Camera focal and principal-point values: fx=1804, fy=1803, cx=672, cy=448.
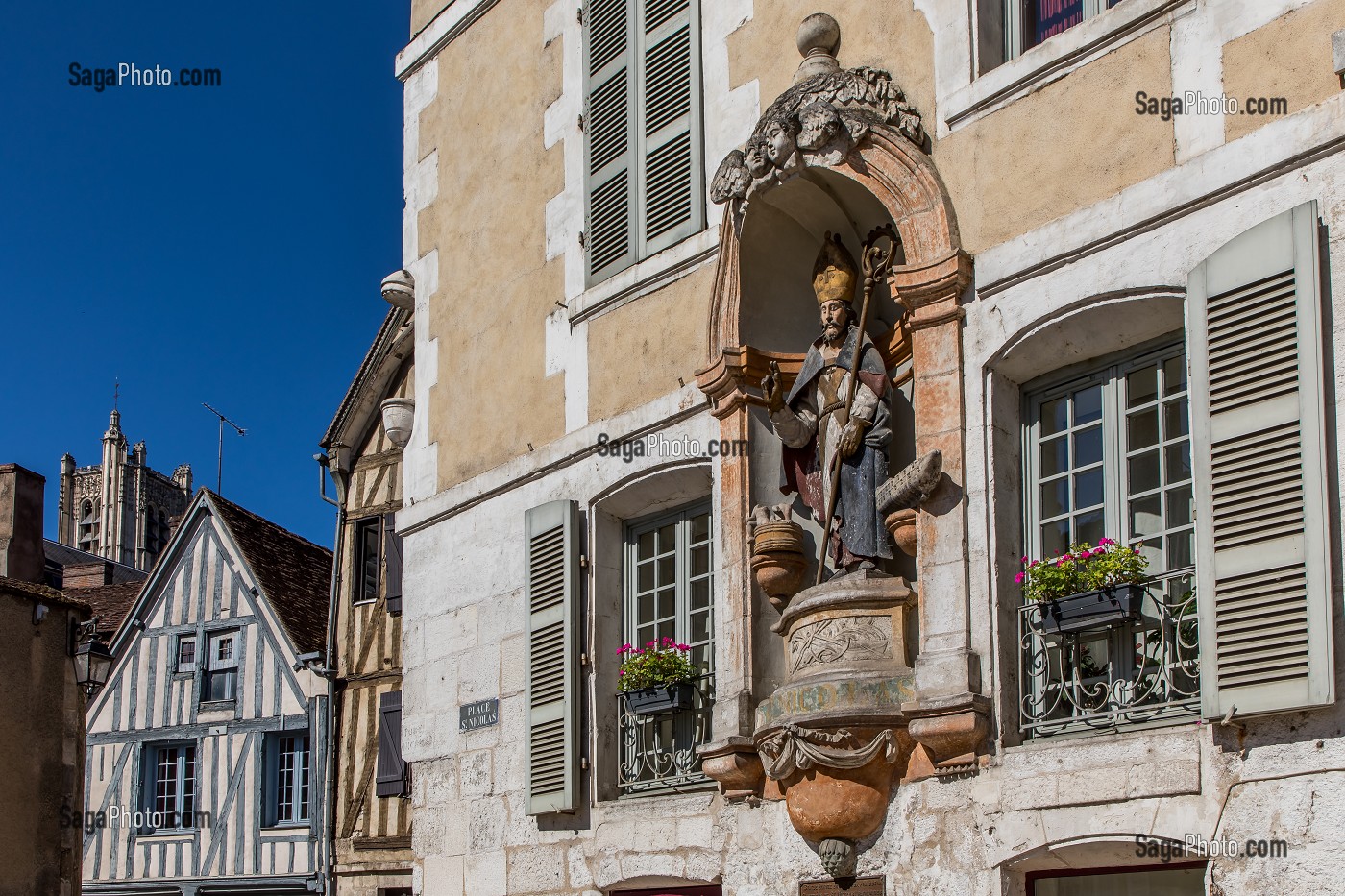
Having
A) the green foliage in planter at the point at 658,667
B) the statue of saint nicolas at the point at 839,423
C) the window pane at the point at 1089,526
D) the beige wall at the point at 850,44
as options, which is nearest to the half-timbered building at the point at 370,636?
the green foliage in planter at the point at 658,667

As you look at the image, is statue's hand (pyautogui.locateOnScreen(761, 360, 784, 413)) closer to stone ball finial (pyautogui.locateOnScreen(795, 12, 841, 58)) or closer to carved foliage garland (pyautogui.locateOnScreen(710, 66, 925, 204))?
carved foliage garland (pyautogui.locateOnScreen(710, 66, 925, 204))

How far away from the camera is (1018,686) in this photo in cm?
682

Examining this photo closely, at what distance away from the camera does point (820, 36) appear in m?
8.10

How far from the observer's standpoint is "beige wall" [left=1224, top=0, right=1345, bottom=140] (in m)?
6.06

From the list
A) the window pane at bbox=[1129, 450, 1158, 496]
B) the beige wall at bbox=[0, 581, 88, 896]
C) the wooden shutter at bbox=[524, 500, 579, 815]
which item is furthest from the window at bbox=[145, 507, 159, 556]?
the window pane at bbox=[1129, 450, 1158, 496]

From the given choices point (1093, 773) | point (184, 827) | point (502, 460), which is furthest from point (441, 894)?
point (184, 827)

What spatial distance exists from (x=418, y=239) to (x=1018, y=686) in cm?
549

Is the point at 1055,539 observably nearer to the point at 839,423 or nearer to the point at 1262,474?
the point at 839,423

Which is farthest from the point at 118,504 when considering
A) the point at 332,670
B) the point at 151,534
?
the point at 332,670

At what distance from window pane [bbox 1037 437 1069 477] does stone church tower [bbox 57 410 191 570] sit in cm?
5397

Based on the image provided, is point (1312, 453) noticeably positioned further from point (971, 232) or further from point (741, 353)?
point (741, 353)

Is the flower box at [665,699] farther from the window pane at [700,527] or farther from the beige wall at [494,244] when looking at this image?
the beige wall at [494,244]

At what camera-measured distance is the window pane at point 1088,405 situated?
7.00 metres

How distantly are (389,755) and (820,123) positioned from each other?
9466 millimetres
